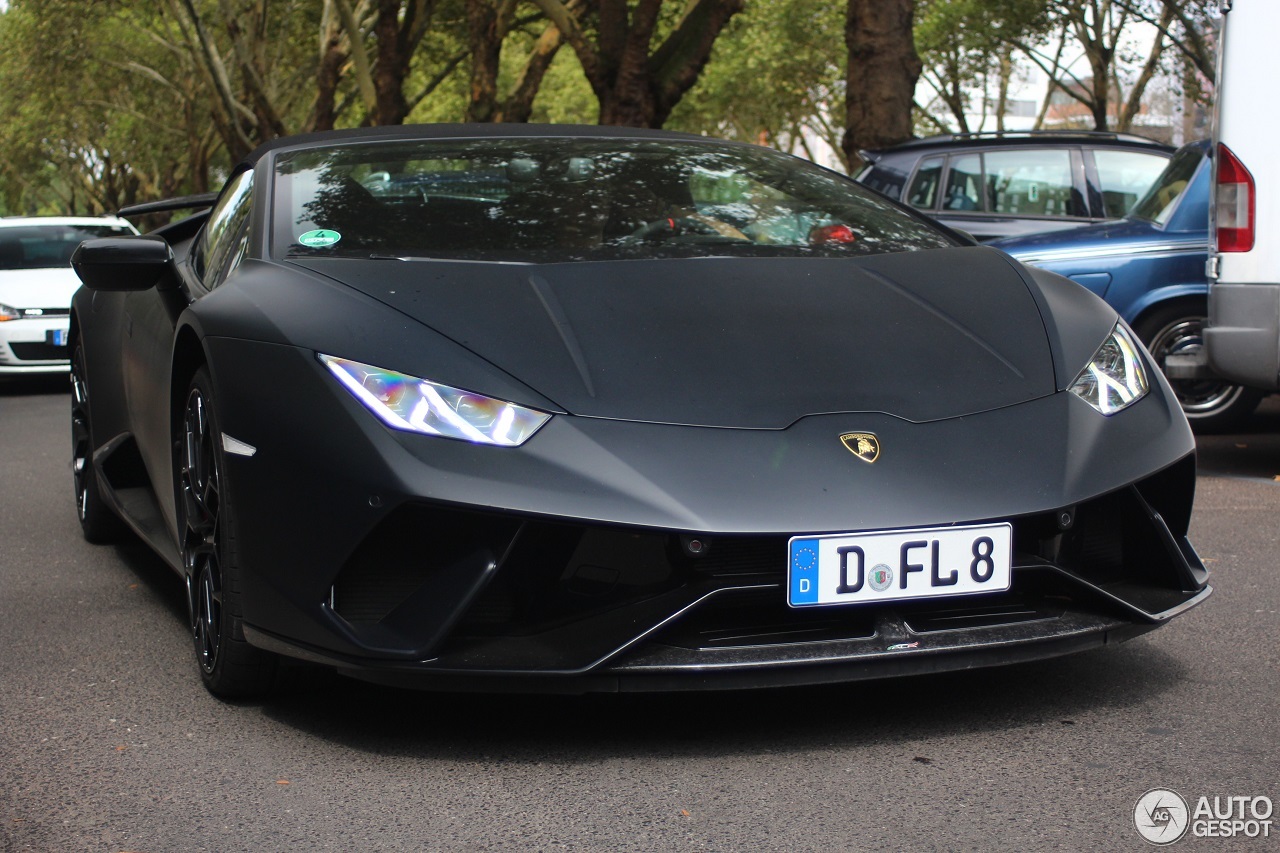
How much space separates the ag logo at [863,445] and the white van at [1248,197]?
10.6ft


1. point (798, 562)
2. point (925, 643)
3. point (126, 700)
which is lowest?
point (126, 700)

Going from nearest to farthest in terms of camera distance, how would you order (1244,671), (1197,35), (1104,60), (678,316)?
(678,316) < (1244,671) < (1197,35) < (1104,60)

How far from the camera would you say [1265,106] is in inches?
230

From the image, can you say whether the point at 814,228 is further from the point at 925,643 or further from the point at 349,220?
the point at 925,643

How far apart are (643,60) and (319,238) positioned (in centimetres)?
1367

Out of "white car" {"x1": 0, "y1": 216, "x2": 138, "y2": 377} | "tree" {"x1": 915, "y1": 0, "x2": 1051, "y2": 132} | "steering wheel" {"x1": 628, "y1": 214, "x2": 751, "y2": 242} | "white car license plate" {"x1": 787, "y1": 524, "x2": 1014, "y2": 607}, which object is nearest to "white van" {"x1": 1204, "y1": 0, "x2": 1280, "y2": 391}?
"steering wheel" {"x1": 628, "y1": 214, "x2": 751, "y2": 242}

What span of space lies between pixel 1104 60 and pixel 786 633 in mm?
29676

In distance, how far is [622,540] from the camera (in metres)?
2.97

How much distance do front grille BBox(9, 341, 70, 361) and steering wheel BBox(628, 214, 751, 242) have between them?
945 centimetres

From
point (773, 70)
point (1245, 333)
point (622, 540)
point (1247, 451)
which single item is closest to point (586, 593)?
point (622, 540)

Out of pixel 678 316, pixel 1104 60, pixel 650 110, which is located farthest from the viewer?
pixel 1104 60

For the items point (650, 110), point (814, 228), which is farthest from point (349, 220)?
point (650, 110)

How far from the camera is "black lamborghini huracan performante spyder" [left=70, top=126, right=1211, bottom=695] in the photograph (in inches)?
115

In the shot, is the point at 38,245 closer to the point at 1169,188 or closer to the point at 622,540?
the point at 1169,188
